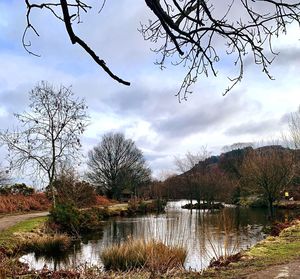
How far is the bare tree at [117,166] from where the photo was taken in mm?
55922

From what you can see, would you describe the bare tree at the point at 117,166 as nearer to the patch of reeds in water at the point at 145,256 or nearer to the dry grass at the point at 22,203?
the dry grass at the point at 22,203

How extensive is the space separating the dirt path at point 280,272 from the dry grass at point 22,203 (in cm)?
2124

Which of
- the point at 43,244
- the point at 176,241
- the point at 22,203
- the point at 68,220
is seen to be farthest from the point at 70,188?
the point at 176,241

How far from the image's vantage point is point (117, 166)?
57469 millimetres

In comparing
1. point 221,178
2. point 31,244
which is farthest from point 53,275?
point 221,178

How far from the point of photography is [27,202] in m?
29.5

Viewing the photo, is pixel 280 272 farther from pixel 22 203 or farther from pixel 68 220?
pixel 22 203

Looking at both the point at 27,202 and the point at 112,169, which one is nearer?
the point at 27,202

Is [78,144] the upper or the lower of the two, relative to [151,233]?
upper

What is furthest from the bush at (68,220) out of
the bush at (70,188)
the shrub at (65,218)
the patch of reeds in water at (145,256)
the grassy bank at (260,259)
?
the grassy bank at (260,259)

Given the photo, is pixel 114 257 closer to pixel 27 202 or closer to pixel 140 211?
pixel 27 202

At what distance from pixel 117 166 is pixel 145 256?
4757cm

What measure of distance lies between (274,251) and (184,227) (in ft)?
6.78

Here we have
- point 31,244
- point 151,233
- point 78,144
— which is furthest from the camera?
point 78,144
